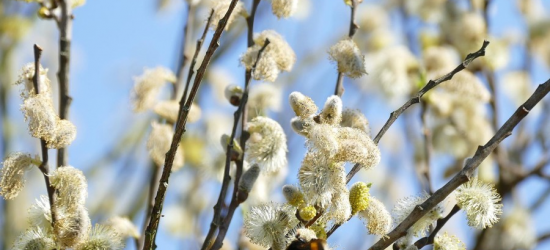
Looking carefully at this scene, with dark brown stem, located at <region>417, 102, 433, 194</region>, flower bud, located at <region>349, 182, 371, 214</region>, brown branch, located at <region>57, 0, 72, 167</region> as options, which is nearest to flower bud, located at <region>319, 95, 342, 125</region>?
flower bud, located at <region>349, 182, 371, 214</region>

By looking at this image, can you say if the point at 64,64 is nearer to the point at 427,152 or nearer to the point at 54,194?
the point at 54,194

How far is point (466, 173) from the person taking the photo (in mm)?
1401

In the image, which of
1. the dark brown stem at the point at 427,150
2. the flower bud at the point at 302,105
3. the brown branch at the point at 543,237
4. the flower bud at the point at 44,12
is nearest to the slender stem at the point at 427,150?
the dark brown stem at the point at 427,150

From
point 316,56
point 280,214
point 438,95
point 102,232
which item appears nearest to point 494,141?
point 280,214

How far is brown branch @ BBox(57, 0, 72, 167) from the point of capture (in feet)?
5.60

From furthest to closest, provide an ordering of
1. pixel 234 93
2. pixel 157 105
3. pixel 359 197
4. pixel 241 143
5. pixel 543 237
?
pixel 543 237 → pixel 157 105 → pixel 234 93 → pixel 241 143 → pixel 359 197

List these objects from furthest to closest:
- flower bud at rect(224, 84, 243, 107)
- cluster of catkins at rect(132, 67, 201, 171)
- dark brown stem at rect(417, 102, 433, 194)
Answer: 1. dark brown stem at rect(417, 102, 433, 194)
2. cluster of catkins at rect(132, 67, 201, 171)
3. flower bud at rect(224, 84, 243, 107)

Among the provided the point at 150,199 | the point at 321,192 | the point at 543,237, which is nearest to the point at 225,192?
the point at 321,192

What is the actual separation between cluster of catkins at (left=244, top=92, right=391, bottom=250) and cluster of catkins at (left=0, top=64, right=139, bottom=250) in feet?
1.02

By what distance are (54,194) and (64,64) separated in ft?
1.35

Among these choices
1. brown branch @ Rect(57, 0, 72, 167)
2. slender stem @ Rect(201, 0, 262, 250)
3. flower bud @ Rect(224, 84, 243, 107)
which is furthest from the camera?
flower bud @ Rect(224, 84, 243, 107)

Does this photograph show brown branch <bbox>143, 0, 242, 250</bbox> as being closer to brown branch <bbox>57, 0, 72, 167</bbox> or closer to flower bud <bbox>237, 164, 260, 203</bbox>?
flower bud <bbox>237, 164, 260, 203</bbox>

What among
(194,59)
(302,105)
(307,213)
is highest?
(194,59)

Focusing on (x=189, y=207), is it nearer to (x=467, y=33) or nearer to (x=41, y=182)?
(x=41, y=182)
